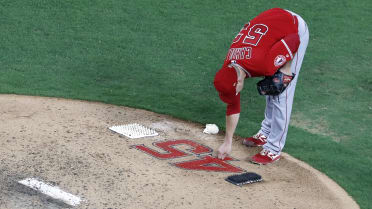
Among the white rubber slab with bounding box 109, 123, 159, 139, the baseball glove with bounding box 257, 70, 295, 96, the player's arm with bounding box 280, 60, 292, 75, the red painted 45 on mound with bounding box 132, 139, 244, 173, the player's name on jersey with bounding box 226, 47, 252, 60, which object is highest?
the player's name on jersey with bounding box 226, 47, 252, 60

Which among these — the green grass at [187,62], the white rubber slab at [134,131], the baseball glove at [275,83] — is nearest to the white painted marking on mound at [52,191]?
the white rubber slab at [134,131]

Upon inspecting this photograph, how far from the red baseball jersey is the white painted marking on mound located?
1636 millimetres

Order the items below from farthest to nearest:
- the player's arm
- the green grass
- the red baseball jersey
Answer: the green grass → the player's arm → the red baseball jersey

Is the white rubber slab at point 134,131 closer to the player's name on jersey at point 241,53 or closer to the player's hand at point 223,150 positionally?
the player's hand at point 223,150

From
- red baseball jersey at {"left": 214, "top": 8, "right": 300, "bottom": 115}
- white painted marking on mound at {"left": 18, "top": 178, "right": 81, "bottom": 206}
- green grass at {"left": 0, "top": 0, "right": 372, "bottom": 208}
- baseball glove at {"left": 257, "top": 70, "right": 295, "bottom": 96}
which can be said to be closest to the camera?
white painted marking on mound at {"left": 18, "top": 178, "right": 81, "bottom": 206}

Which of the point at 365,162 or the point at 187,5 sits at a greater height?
the point at 187,5

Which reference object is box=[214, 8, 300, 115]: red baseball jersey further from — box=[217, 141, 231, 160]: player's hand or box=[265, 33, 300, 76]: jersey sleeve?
box=[217, 141, 231, 160]: player's hand

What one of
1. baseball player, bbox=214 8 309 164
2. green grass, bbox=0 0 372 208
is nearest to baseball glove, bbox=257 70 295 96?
baseball player, bbox=214 8 309 164

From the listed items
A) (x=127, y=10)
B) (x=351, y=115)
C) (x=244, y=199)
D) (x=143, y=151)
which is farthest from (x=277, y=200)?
(x=127, y=10)

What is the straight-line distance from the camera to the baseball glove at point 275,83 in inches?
214

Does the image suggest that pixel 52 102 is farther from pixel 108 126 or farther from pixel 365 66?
pixel 365 66

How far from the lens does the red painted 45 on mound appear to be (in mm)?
5473

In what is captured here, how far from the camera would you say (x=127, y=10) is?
10359 mm

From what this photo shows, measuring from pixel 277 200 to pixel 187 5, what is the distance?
6.39 meters
